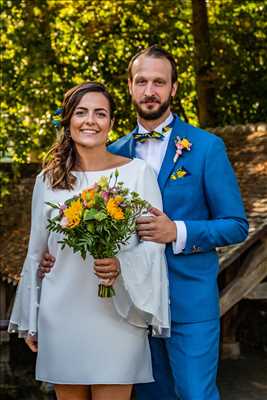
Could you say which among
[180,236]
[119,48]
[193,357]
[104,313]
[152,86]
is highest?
[119,48]

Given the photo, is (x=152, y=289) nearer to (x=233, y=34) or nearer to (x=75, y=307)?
(x=75, y=307)

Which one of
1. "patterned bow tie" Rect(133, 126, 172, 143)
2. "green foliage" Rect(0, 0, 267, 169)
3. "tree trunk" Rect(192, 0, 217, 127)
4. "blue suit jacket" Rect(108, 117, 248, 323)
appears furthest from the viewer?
"tree trunk" Rect(192, 0, 217, 127)

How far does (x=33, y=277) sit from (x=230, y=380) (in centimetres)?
495

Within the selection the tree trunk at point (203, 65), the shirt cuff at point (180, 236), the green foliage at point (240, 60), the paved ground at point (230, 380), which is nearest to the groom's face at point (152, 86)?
the shirt cuff at point (180, 236)

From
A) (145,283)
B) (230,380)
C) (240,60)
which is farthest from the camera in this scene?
(240,60)

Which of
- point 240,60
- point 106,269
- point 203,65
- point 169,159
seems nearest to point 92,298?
point 106,269

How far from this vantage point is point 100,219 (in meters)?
3.48

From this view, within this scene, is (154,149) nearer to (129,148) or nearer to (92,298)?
(129,148)

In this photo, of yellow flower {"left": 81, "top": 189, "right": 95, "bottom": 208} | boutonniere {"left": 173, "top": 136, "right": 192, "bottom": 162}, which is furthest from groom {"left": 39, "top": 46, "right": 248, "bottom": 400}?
yellow flower {"left": 81, "top": 189, "right": 95, "bottom": 208}

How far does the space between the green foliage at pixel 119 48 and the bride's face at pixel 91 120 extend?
8192 millimetres

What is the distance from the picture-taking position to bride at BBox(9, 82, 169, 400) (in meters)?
3.76

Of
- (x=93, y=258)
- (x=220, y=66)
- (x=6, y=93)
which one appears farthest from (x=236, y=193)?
(x=220, y=66)

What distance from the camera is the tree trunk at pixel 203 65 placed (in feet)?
41.2

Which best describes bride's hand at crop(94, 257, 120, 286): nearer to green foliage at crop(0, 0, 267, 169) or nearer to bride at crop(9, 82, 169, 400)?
bride at crop(9, 82, 169, 400)
